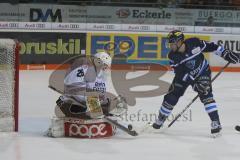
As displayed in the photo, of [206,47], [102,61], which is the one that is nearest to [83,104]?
[102,61]

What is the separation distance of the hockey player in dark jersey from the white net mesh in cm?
157

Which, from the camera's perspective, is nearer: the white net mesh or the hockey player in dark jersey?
the hockey player in dark jersey

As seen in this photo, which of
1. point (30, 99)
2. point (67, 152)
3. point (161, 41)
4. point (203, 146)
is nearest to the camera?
point (67, 152)

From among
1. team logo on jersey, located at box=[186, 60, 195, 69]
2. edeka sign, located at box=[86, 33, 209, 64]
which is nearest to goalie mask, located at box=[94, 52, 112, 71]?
team logo on jersey, located at box=[186, 60, 195, 69]

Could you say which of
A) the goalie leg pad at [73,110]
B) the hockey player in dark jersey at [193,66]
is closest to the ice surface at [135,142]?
the goalie leg pad at [73,110]

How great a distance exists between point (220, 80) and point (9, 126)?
18.0 feet

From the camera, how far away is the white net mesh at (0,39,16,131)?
230 inches

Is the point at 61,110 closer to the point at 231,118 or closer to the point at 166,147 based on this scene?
the point at 166,147

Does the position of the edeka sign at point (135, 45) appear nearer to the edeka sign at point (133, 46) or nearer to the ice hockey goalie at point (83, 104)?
the edeka sign at point (133, 46)

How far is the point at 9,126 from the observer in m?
5.84

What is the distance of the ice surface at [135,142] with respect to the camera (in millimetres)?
5004

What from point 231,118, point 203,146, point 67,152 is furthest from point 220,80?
point 67,152

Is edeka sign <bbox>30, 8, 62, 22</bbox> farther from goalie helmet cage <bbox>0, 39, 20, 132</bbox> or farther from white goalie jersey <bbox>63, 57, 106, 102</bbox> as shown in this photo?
white goalie jersey <bbox>63, 57, 106, 102</bbox>

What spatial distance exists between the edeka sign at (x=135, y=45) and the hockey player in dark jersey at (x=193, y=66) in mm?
5973
